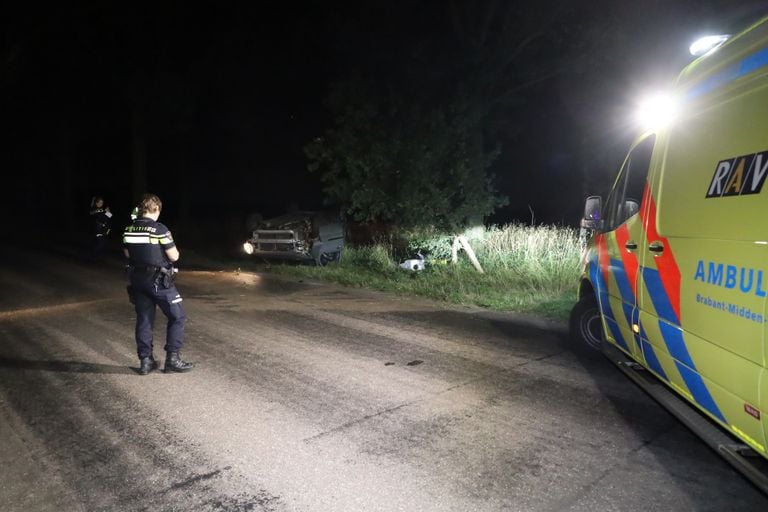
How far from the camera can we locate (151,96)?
19.2 m

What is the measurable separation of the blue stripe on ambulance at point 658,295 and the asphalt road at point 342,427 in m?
0.90

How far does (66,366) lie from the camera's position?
5758mm

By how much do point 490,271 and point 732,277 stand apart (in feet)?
28.2

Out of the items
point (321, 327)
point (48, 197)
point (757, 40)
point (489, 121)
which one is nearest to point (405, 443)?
point (757, 40)

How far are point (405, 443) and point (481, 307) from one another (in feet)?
17.2

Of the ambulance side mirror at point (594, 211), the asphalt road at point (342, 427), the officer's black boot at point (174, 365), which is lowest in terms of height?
the asphalt road at point (342, 427)

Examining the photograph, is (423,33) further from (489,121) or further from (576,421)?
(576,421)

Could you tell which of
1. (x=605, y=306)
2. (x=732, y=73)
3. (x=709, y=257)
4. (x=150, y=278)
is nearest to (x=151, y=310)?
(x=150, y=278)

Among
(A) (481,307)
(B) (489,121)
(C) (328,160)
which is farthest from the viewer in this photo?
(B) (489,121)

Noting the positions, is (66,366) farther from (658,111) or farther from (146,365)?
(658,111)

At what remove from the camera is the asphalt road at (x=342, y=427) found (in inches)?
129

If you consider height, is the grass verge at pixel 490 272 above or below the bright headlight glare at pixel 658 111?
below

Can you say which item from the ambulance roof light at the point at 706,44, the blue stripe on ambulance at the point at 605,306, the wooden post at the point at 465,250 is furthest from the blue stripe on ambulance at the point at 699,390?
the wooden post at the point at 465,250

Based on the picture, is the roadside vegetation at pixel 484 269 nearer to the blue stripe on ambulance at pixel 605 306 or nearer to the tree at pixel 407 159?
the tree at pixel 407 159
